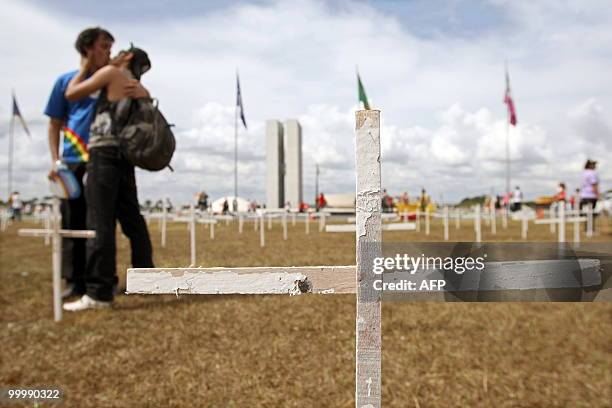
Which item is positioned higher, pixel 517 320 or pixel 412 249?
pixel 412 249

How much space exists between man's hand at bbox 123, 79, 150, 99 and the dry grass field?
1.11 meters

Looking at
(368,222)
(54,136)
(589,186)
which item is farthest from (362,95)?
(589,186)

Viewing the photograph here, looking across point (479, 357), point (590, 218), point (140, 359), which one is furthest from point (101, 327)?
point (590, 218)

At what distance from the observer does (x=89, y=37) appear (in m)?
1.34

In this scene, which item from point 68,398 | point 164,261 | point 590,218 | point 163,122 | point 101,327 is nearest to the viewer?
point 163,122

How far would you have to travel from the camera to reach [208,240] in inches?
72.2

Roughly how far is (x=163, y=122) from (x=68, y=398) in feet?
10.3

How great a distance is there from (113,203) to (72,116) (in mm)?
276

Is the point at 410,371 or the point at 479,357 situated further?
the point at 479,357

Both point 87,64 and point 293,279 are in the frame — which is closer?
point 87,64

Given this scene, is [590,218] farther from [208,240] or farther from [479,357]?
[208,240]

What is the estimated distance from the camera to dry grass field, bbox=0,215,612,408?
3.76 m

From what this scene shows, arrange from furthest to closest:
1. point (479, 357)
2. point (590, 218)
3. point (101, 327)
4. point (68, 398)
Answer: point (590, 218), point (101, 327), point (479, 357), point (68, 398)

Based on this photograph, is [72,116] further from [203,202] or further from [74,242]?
[74,242]
